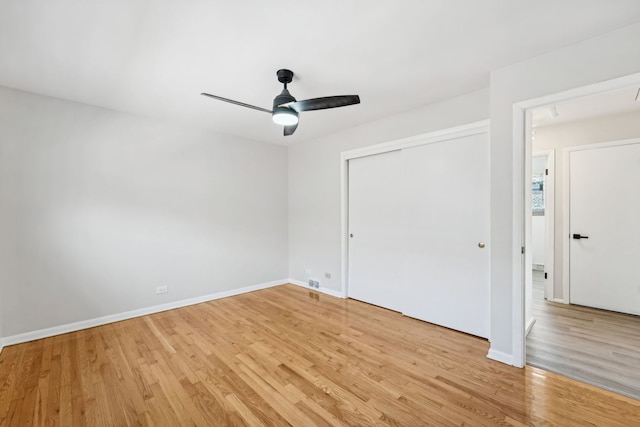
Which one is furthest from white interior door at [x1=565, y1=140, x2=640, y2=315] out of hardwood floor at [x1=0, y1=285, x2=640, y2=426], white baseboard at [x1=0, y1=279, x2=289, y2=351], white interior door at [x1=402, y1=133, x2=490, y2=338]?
white baseboard at [x1=0, y1=279, x2=289, y2=351]

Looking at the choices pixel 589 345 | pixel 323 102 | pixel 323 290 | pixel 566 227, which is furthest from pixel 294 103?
pixel 566 227

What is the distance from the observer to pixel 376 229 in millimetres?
3922

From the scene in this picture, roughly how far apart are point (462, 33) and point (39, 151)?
426cm

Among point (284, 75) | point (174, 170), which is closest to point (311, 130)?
point (284, 75)

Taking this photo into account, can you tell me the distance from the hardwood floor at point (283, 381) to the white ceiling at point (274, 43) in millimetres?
2618

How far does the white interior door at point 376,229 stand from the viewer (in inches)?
145

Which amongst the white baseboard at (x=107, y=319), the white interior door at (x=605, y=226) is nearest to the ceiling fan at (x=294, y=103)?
the white baseboard at (x=107, y=319)

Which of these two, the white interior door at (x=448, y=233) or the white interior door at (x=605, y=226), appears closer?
the white interior door at (x=448, y=233)

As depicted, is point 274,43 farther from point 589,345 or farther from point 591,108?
point 589,345

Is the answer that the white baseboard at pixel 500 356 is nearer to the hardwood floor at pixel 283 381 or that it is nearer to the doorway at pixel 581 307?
the hardwood floor at pixel 283 381

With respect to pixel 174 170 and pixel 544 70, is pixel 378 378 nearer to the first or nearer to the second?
pixel 544 70

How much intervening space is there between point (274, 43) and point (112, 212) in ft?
9.56

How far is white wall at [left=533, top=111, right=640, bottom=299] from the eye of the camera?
3512 millimetres

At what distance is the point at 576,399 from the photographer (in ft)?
6.32
